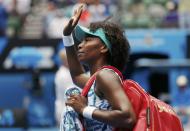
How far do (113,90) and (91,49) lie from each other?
38cm

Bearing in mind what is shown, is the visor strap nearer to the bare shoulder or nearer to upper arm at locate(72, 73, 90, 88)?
upper arm at locate(72, 73, 90, 88)

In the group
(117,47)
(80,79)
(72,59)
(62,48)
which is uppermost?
(117,47)

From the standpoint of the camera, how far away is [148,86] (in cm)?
1435

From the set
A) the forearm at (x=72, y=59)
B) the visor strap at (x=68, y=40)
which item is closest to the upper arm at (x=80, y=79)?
the forearm at (x=72, y=59)

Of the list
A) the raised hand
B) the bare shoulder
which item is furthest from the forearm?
the bare shoulder

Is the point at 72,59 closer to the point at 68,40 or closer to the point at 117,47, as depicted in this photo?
the point at 68,40

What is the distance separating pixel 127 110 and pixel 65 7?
12.8m

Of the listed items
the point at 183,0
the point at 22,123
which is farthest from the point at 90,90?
the point at 183,0

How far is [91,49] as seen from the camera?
3.99 m

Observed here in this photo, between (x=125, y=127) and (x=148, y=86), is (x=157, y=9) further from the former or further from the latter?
(x=125, y=127)

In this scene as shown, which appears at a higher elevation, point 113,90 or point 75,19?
point 75,19

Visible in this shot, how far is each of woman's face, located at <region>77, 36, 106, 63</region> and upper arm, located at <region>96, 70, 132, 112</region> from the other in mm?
211

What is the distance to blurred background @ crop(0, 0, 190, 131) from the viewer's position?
45.6 feet

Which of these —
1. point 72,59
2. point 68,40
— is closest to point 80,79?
point 72,59
